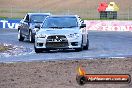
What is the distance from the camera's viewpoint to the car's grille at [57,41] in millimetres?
19625

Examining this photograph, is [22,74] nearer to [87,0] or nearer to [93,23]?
[93,23]

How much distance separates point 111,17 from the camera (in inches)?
2253

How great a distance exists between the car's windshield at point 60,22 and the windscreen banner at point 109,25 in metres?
22.1

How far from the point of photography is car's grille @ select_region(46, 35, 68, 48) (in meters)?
19.6

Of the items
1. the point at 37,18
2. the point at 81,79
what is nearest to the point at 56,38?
the point at 37,18

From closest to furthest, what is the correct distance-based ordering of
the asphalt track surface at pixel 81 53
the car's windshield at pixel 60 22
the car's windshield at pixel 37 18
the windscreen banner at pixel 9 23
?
the asphalt track surface at pixel 81 53
the car's windshield at pixel 60 22
the car's windshield at pixel 37 18
the windscreen banner at pixel 9 23

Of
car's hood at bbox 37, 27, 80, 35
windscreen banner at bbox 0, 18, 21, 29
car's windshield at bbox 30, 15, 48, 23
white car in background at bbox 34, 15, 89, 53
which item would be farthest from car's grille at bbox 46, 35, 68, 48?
windscreen banner at bbox 0, 18, 21, 29

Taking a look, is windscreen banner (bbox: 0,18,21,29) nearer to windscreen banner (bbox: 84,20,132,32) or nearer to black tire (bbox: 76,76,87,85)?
windscreen banner (bbox: 84,20,132,32)

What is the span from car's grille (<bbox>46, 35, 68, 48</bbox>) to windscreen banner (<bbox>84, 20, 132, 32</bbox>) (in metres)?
23.9

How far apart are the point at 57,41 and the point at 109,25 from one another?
25516mm

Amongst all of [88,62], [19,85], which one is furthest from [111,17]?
[19,85]

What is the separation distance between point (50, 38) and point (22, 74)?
7829 millimetres

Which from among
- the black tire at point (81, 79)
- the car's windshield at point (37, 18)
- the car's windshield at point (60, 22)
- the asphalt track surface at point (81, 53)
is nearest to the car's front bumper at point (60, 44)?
the asphalt track surface at point (81, 53)

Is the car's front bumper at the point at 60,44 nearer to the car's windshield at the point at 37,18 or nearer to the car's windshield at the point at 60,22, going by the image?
the car's windshield at the point at 60,22
